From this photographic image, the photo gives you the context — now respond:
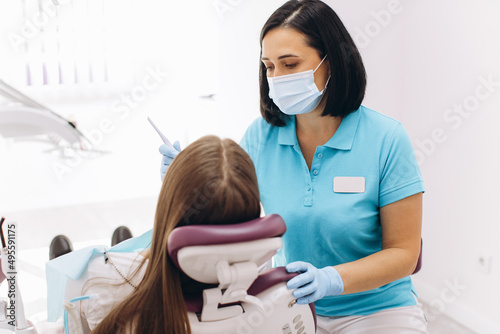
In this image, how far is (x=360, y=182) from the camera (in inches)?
57.1

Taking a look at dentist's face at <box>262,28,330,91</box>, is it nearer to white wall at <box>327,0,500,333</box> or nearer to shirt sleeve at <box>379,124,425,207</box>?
shirt sleeve at <box>379,124,425,207</box>

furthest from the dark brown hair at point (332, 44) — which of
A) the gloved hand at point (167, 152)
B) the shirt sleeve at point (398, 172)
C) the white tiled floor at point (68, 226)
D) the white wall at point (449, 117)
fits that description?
the white tiled floor at point (68, 226)

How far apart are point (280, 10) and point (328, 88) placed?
10.2 inches

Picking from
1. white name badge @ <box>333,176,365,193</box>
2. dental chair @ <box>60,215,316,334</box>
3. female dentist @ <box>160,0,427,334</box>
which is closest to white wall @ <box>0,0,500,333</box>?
female dentist @ <box>160,0,427,334</box>

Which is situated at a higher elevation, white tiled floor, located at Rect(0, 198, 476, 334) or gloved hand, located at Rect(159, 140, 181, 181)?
gloved hand, located at Rect(159, 140, 181, 181)

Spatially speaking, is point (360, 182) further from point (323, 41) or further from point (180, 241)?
point (180, 241)

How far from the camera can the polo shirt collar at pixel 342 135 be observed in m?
1.50

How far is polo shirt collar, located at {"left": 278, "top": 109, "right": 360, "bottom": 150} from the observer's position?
4.91 ft

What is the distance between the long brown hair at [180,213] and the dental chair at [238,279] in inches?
1.9

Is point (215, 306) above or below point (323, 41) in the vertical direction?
below

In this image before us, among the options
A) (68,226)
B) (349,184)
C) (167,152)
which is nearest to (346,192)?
(349,184)

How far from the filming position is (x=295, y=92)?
147cm

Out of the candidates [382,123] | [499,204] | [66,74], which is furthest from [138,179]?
[382,123]

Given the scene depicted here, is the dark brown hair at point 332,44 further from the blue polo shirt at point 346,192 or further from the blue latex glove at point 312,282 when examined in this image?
the blue latex glove at point 312,282
